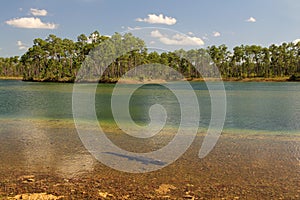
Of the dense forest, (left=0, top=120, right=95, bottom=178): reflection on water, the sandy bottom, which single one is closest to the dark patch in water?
the sandy bottom

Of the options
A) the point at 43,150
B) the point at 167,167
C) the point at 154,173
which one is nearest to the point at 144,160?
the point at 167,167

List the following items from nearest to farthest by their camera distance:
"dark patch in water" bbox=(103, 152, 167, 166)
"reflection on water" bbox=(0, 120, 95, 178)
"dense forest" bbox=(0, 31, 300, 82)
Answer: "reflection on water" bbox=(0, 120, 95, 178), "dark patch in water" bbox=(103, 152, 167, 166), "dense forest" bbox=(0, 31, 300, 82)

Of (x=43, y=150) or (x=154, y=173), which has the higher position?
(x=43, y=150)

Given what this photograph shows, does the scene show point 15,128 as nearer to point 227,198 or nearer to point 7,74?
point 227,198

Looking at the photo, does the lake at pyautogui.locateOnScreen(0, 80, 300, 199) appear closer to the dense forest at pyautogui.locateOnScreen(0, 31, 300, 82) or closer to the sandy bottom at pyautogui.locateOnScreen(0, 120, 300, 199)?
the sandy bottom at pyautogui.locateOnScreen(0, 120, 300, 199)

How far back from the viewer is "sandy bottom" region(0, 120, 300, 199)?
697 centimetres

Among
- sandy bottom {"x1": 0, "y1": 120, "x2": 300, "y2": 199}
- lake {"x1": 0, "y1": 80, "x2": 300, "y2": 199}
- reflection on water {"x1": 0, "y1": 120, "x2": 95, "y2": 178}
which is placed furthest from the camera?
reflection on water {"x1": 0, "y1": 120, "x2": 95, "y2": 178}

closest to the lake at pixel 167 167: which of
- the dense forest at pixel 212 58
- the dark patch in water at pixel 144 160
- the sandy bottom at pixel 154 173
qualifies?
the sandy bottom at pixel 154 173

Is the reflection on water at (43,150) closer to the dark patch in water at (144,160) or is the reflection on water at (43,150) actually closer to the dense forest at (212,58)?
the dark patch in water at (144,160)

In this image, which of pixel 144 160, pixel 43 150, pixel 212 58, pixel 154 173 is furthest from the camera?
pixel 212 58

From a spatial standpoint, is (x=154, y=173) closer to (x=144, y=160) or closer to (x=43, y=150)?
(x=144, y=160)

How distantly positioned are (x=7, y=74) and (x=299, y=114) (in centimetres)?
16773

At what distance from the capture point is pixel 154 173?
8445 mm

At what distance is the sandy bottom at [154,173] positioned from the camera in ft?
22.9
